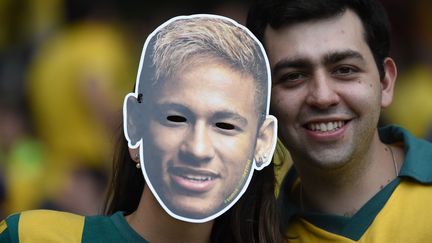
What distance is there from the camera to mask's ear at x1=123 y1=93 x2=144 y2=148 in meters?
2.91

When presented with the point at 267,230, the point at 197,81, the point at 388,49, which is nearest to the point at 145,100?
the point at 197,81

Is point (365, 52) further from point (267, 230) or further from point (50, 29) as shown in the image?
point (50, 29)

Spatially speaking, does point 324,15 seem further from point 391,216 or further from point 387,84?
point 391,216

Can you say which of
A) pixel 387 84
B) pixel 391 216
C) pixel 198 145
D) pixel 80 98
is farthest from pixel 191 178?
pixel 80 98

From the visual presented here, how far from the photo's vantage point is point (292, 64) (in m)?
3.35

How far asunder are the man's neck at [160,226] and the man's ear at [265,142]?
27 cm

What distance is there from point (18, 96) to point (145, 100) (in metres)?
4.45

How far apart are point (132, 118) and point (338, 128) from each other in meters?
0.79

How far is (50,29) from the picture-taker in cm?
700

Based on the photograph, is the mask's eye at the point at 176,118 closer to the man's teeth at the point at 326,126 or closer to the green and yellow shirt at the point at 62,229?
the green and yellow shirt at the point at 62,229

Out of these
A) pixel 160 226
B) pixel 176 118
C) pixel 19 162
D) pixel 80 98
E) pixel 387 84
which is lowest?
pixel 19 162

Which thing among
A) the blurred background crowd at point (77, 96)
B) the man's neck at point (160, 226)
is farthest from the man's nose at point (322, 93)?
the blurred background crowd at point (77, 96)

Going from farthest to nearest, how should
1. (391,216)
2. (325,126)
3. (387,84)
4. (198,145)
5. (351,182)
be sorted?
(387,84), (351,182), (325,126), (391,216), (198,145)

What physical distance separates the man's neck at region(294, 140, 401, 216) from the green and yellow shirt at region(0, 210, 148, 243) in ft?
2.60
